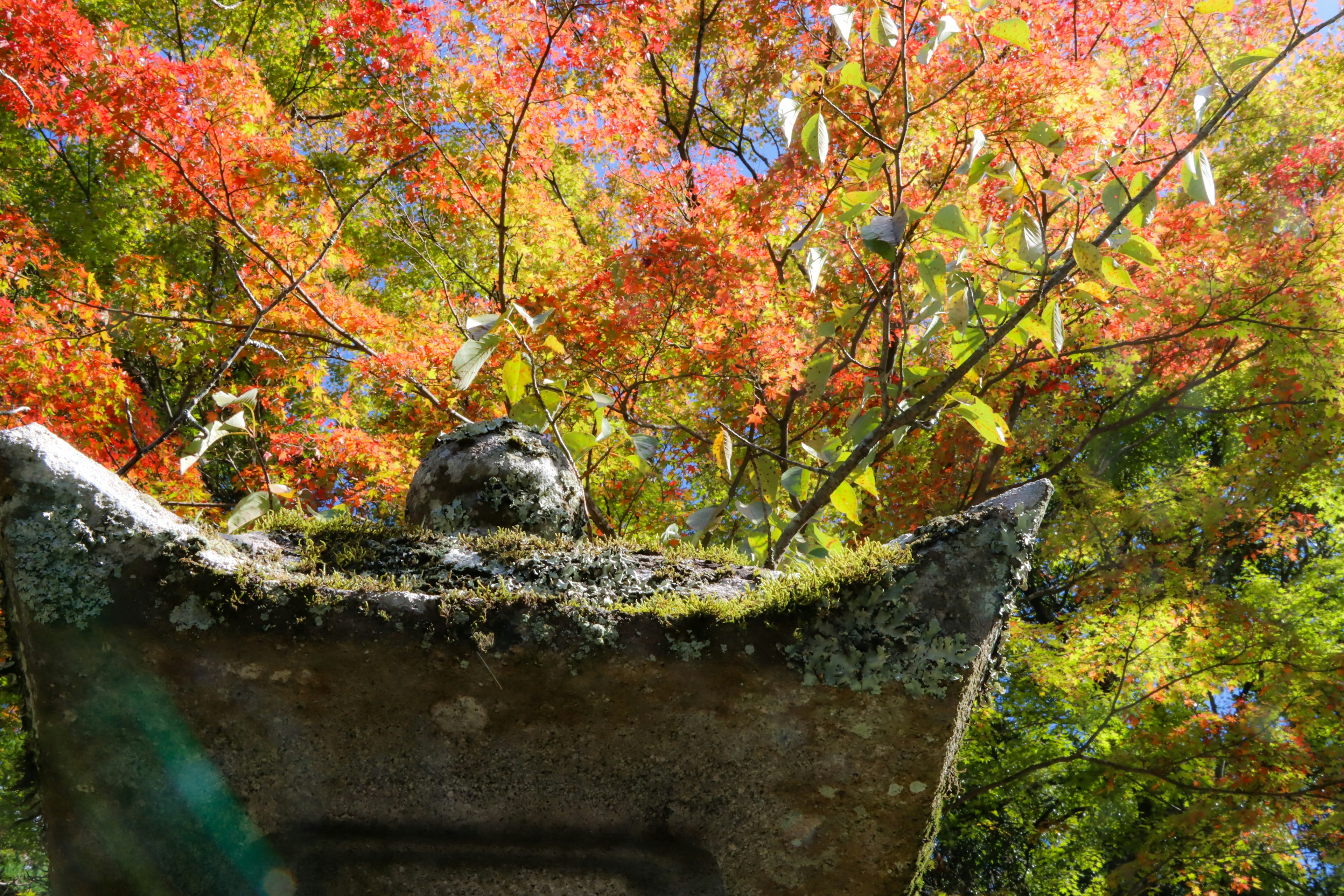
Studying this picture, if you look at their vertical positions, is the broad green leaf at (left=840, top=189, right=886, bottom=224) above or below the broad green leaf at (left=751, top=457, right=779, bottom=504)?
above

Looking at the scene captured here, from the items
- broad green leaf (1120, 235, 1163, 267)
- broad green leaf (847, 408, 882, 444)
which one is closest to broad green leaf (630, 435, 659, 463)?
broad green leaf (847, 408, 882, 444)

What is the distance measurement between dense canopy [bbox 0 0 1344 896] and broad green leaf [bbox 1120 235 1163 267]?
31 cm

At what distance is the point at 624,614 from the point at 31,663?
90cm

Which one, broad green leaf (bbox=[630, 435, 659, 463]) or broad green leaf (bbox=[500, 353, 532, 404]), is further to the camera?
broad green leaf (bbox=[630, 435, 659, 463])

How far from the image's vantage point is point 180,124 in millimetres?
4812

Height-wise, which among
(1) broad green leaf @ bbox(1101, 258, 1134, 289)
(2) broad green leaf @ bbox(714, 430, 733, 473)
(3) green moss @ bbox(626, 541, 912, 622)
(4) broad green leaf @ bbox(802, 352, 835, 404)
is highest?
(4) broad green leaf @ bbox(802, 352, 835, 404)

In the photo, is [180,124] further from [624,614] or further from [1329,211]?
[1329,211]

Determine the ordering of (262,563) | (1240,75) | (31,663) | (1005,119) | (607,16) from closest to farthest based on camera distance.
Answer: (31,663), (262,563), (1005,119), (607,16), (1240,75)

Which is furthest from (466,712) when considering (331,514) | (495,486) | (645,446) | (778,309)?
(778,309)

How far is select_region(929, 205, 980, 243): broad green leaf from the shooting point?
1565 millimetres

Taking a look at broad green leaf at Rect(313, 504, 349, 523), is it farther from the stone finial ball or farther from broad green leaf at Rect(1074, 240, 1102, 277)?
broad green leaf at Rect(1074, 240, 1102, 277)

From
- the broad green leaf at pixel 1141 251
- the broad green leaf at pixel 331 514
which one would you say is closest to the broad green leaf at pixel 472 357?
the broad green leaf at pixel 331 514

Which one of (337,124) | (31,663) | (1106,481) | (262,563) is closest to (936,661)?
(262,563)

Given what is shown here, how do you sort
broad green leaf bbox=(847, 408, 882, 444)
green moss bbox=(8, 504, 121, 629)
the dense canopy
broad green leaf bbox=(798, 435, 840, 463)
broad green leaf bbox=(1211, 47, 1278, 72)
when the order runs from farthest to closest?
the dense canopy, broad green leaf bbox=(798, 435, 840, 463), broad green leaf bbox=(847, 408, 882, 444), broad green leaf bbox=(1211, 47, 1278, 72), green moss bbox=(8, 504, 121, 629)
